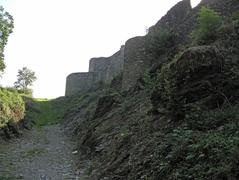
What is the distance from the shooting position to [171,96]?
362 inches

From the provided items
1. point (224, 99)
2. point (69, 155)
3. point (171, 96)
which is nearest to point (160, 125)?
point (171, 96)

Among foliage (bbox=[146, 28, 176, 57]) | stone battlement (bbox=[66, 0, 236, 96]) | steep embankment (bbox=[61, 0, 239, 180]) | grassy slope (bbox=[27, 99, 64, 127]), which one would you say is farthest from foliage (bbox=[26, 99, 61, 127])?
steep embankment (bbox=[61, 0, 239, 180])

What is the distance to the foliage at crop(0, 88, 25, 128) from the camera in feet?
64.0

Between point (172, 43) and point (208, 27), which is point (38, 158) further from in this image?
point (172, 43)

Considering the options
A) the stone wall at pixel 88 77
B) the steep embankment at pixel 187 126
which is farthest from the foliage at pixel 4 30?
the stone wall at pixel 88 77

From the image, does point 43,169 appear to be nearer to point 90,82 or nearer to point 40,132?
point 40,132

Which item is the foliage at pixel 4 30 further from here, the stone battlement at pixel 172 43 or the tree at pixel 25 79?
the tree at pixel 25 79

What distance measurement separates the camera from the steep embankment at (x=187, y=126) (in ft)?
21.5

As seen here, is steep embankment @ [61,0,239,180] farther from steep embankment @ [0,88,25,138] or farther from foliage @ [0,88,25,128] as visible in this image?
foliage @ [0,88,25,128]

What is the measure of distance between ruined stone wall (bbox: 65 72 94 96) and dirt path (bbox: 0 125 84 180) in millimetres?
25996

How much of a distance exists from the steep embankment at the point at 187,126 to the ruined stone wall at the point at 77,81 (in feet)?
109

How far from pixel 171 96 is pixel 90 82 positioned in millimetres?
37723

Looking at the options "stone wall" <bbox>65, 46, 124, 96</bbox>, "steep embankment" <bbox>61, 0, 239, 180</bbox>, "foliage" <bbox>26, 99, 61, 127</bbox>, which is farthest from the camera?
"stone wall" <bbox>65, 46, 124, 96</bbox>

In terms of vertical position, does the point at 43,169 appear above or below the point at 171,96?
below
